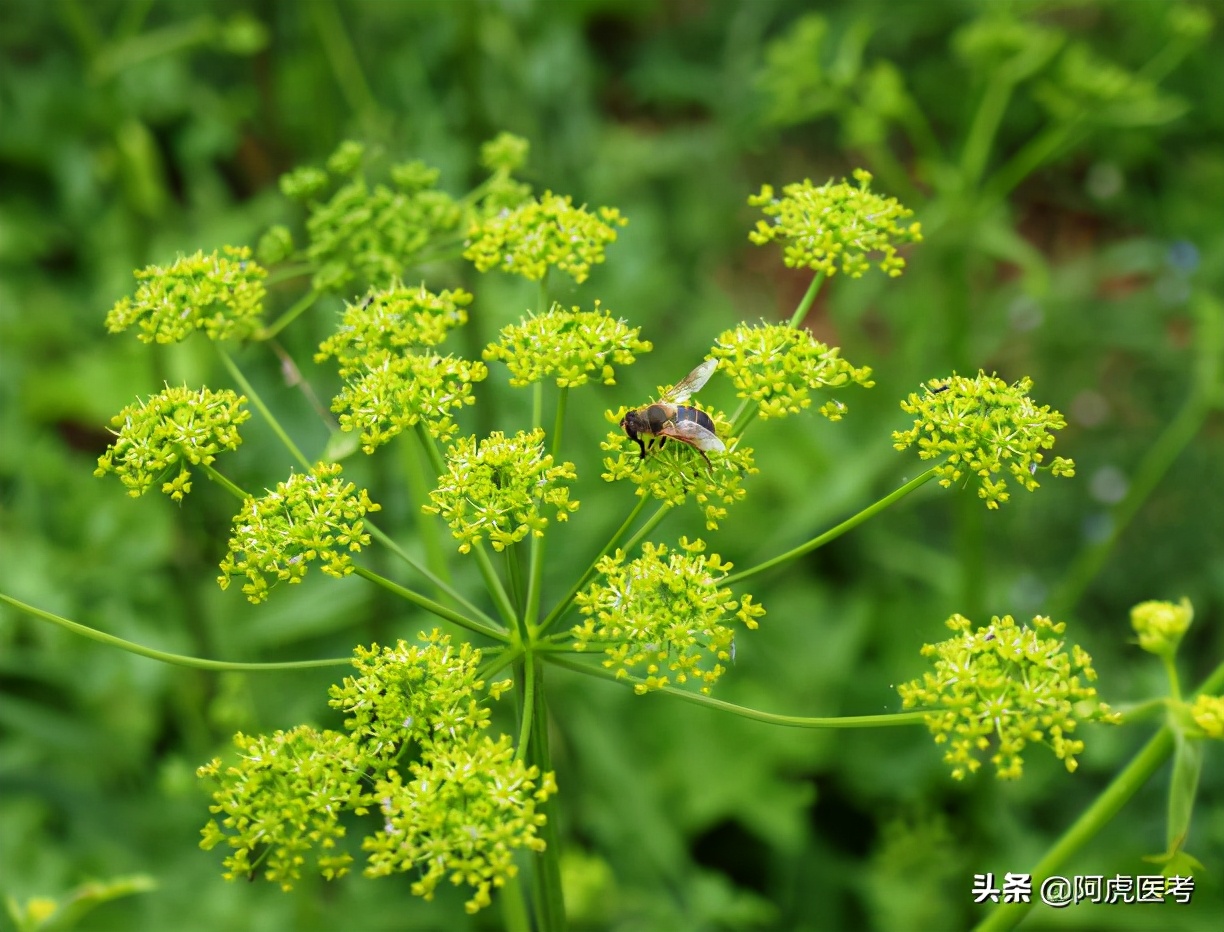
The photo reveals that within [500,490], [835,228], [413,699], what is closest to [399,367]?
A: [500,490]

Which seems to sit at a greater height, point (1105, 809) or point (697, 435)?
point (697, 435)

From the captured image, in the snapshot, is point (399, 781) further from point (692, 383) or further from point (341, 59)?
point (341, 59)

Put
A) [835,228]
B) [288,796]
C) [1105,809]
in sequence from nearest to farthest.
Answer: [288,796], [1105,809], [835,228]

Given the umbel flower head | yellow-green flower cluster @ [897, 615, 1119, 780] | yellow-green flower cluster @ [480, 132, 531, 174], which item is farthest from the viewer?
yellow-green flower cluster @ [480, 132, 531, 174]

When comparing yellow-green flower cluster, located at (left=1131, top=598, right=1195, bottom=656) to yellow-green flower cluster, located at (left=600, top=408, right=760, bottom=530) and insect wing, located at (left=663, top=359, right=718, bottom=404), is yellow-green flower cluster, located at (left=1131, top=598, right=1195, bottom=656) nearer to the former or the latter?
yellow-green flower cluster, located at (left=600, top=408, right=760, bottom=530)

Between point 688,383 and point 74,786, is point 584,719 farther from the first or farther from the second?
point 688,383

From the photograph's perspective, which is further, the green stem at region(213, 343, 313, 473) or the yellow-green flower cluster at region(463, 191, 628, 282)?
the yellow-green flower cluster at region(463, 191, 628, 282)

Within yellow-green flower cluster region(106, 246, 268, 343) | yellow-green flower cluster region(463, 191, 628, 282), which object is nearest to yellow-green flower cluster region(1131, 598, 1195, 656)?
yellow-green flower cluster region(463, 191, 628, 282)
